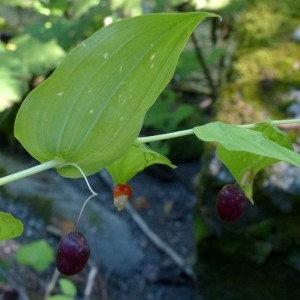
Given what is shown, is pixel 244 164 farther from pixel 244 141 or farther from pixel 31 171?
pixel 31 171

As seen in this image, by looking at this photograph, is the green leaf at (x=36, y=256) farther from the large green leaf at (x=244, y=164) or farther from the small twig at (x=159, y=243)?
the large green leaf at (x=244, y=164)

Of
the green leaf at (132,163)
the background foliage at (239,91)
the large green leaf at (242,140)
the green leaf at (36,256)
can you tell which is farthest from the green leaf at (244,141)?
the green leaf at (36,256)

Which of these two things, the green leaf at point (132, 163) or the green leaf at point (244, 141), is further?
the green leaf at point (132, 163)

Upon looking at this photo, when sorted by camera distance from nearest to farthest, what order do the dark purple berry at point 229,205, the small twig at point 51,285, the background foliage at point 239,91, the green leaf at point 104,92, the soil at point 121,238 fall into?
the green leaf at point 104,92 → the dark purple berry at point 229,205 → the background foliage at point 239,91 → the small twig at point 51,285 → the soil at point 121,238

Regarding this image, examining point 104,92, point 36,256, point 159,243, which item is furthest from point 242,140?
point 159,243

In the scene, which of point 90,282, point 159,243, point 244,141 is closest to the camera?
point 244,141

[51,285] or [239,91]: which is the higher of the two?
[239,91]

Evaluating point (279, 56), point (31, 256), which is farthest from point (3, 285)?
point (279, 56)
